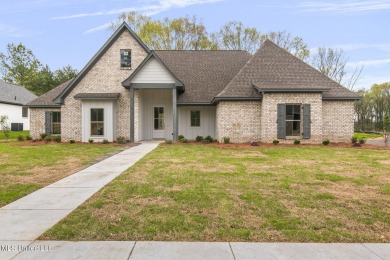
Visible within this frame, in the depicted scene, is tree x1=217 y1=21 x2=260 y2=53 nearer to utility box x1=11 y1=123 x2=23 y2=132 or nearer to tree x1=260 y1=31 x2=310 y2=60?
tree x1=260 y1=31 x2=310 y2=60

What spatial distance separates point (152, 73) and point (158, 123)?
4.65 m

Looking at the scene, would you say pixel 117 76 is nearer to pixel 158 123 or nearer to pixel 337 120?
pixel 158 123

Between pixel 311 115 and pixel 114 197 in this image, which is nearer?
pixel 114 197

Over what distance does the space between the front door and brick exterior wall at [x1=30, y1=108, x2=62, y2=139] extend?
23.9ft

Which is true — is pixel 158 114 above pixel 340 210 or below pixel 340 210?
above

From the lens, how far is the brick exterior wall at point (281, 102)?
17.0 m

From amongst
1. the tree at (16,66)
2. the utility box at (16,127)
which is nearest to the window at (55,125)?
the utility box at (16,127)

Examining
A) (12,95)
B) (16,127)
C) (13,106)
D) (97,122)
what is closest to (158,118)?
(97,122)

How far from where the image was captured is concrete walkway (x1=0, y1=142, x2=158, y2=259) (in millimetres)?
3976

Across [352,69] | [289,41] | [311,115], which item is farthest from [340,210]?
[352,69]

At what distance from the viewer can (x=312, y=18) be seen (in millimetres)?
21109

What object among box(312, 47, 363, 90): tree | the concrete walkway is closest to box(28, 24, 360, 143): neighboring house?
the concrete walkway

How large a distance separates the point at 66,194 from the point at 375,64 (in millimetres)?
50911

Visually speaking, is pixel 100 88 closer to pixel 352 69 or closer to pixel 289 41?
pixel 289 41
